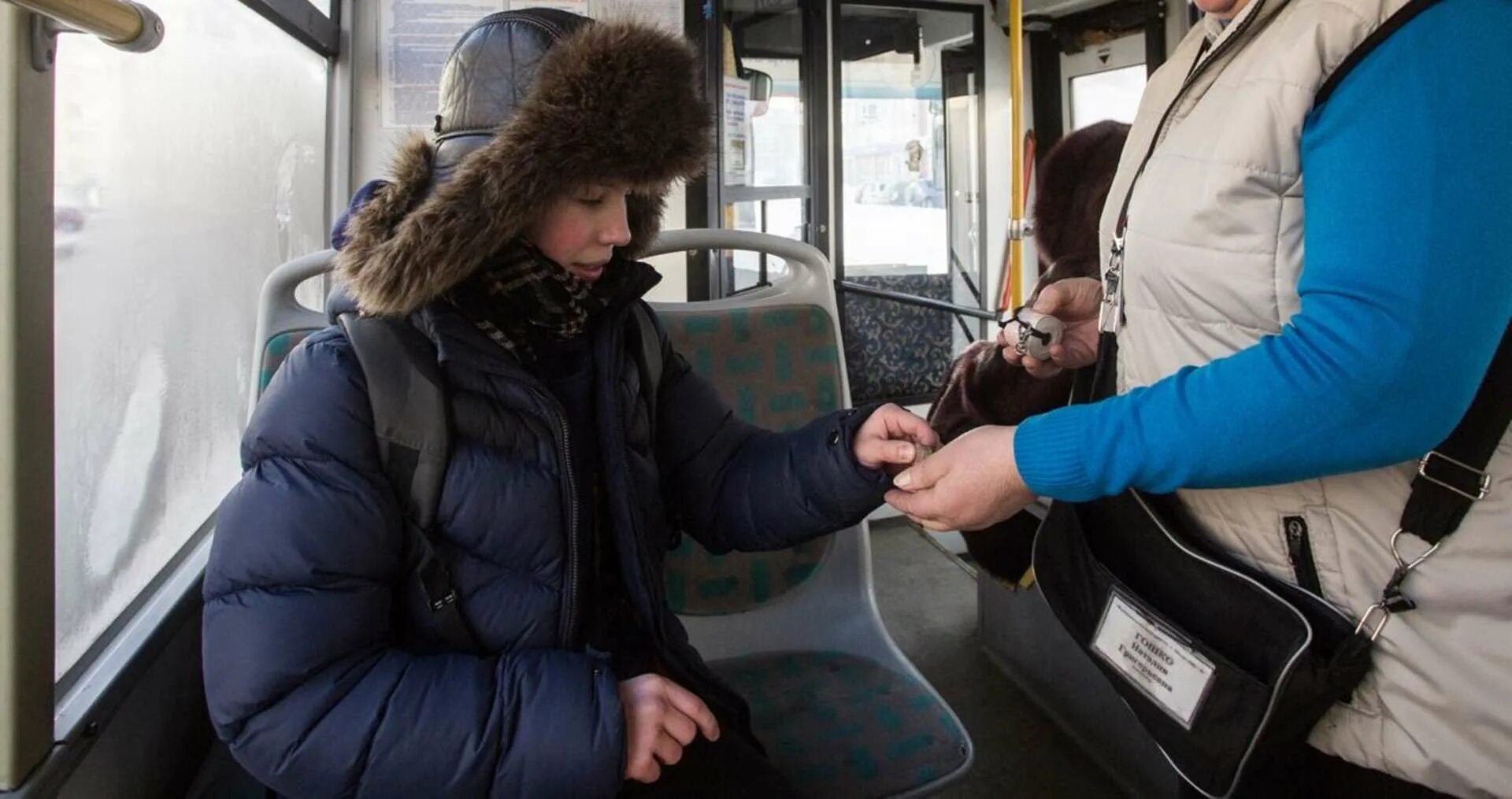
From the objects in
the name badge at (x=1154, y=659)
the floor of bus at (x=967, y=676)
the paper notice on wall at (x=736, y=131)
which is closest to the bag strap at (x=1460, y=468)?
the name badge at (x=1154, y=659)

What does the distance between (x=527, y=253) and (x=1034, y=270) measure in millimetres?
4159

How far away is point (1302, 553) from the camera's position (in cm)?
83

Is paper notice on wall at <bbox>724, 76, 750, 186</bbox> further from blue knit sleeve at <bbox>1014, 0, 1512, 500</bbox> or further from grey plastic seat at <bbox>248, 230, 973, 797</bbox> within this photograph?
blue knit sleeve at <bbox>1014, 0, 1512, 500</bbox>

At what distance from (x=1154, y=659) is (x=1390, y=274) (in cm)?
42

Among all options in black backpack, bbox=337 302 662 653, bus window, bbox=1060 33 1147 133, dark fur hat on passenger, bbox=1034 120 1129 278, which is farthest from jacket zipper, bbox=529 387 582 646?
bus window, bbox=1060 33 1147 133

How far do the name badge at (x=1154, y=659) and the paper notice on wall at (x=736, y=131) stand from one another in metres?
2.58

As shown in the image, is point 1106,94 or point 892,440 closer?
point 892,440

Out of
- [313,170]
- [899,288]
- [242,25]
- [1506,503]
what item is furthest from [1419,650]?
[899,288]

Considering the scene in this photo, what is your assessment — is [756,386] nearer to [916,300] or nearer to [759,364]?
[759,364]

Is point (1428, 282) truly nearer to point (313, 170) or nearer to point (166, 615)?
point (166, 615)

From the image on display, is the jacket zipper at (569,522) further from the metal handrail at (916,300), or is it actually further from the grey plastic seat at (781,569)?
the metal handrail at (916,300)

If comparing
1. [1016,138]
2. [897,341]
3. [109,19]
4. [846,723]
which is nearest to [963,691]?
[846,723]

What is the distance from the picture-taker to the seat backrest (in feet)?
5.66

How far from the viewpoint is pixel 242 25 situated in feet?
5.76
